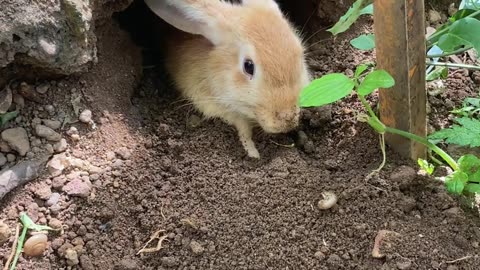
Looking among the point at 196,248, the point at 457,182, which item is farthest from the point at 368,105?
the point at 196,248

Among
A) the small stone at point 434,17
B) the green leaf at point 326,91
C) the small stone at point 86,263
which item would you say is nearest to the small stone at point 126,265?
the small stone at point 86,263

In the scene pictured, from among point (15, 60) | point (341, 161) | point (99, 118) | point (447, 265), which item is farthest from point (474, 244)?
point (15, 60)

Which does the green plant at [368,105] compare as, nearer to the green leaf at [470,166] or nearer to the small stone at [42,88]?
the green leaf at [470,166]

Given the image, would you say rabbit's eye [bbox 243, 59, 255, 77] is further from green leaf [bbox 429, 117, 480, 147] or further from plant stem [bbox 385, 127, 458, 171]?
green leaf [bbox 429, 117, 480, 147]

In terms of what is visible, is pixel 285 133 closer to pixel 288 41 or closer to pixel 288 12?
pixel 288 41

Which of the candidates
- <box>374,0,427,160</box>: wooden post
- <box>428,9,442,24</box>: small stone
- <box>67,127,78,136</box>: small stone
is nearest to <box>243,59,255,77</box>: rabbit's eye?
<box>374,0,427,160</box>: wooden post

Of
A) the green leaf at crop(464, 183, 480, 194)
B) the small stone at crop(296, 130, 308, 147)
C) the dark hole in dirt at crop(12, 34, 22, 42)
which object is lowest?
the small stone at crop(296, 130, 308, 147)

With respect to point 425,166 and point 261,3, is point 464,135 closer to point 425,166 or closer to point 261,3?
point 425,166
